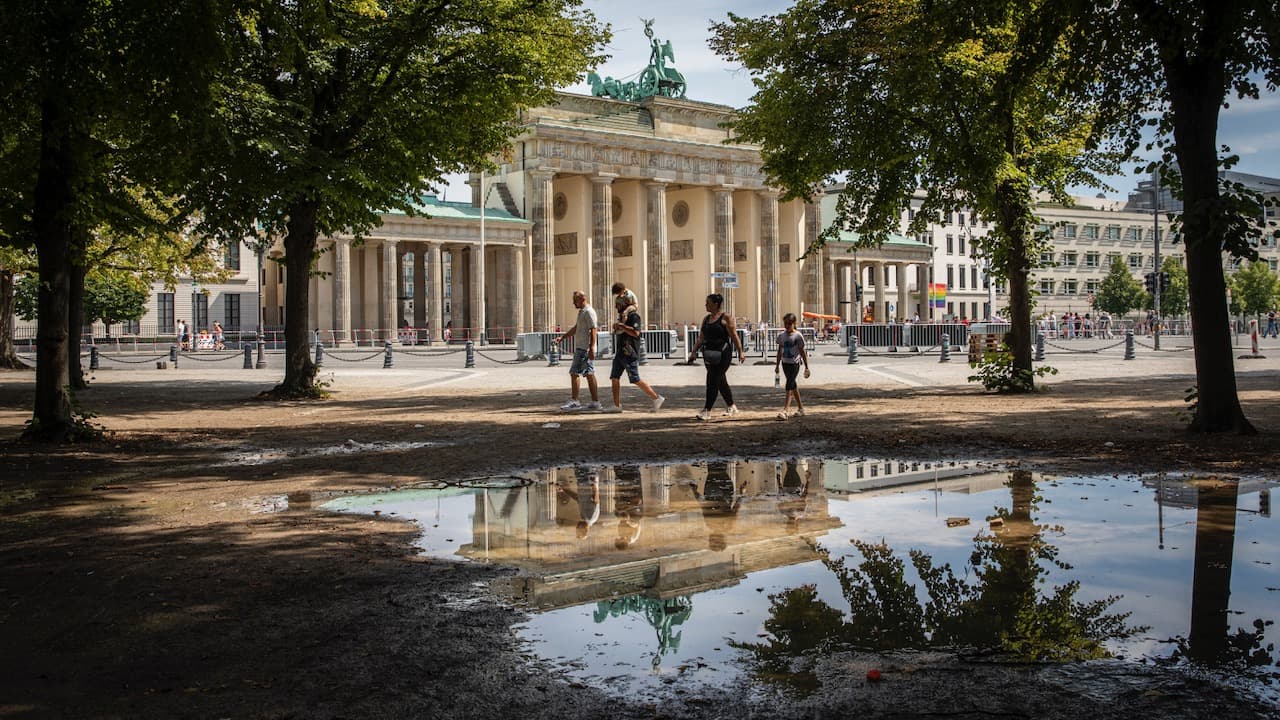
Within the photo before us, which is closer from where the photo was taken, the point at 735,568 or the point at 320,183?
the point at 735,568

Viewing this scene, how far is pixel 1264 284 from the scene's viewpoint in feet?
357

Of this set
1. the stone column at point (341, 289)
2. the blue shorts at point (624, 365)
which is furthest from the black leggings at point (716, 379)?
the stone column at point (341, 289)

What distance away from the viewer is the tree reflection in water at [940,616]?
475cm

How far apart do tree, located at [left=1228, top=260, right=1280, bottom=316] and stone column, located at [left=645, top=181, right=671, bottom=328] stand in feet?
209

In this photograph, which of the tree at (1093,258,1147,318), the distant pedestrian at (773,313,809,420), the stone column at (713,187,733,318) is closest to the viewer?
the distant pedestrian at (773,313,809,420)

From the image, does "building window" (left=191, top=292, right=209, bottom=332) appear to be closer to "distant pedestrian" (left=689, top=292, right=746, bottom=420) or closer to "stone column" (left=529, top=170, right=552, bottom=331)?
"stone column" (left=529, top=170, right=552, bottom=331)

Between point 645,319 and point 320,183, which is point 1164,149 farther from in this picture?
point 645,319

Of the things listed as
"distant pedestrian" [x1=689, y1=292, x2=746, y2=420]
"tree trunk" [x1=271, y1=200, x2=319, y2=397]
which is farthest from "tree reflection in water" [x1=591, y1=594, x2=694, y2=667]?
"tree trunk" [x1=271, y1=200, x2=319, y2=397]

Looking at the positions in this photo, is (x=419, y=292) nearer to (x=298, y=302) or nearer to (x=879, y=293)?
(x=879, y=293)

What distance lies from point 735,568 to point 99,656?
3215mm

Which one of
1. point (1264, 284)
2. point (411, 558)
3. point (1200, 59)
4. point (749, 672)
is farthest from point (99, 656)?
point (1264, 284)

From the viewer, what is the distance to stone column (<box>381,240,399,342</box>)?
6531 cm

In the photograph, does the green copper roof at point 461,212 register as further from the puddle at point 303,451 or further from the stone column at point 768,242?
the puddle at point 303,451

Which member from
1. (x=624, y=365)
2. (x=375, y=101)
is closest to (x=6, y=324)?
(x=375, y=101)
